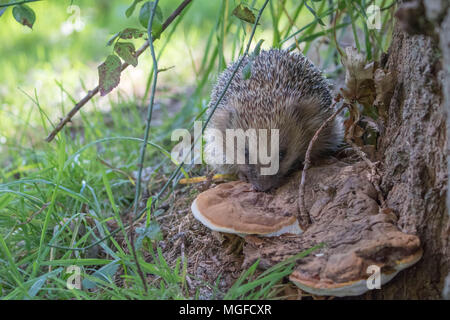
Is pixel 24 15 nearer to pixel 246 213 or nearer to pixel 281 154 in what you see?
pixel 246 213

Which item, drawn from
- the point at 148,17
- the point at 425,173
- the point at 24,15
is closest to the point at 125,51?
the point at 148,17

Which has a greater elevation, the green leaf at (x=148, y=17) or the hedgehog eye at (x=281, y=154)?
the green leaf at (x=148, y=17)

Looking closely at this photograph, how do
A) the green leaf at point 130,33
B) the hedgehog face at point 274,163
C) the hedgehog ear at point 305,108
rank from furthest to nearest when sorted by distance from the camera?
the hedgehog ear at point 305,108 < the hedgehog face at point 274,163 < the green leaf at point 130,33

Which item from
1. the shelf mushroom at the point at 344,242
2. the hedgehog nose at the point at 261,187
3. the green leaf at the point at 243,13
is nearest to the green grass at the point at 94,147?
the shelf mushroom at the point at 344,242

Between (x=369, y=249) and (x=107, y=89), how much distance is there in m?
1.46

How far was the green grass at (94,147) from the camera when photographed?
7.75 ft

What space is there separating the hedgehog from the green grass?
24 centimetres

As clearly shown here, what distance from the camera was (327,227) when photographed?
7.10ft

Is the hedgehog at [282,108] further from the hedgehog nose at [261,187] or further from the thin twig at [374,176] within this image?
the thin twig at [374,176]

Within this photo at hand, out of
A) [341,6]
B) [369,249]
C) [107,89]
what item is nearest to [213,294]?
[369,249]

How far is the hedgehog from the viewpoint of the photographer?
3084 millimetres

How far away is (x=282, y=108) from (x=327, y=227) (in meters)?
1.19

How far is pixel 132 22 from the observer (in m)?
6.00

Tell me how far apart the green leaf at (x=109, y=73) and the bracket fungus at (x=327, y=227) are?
733mm
